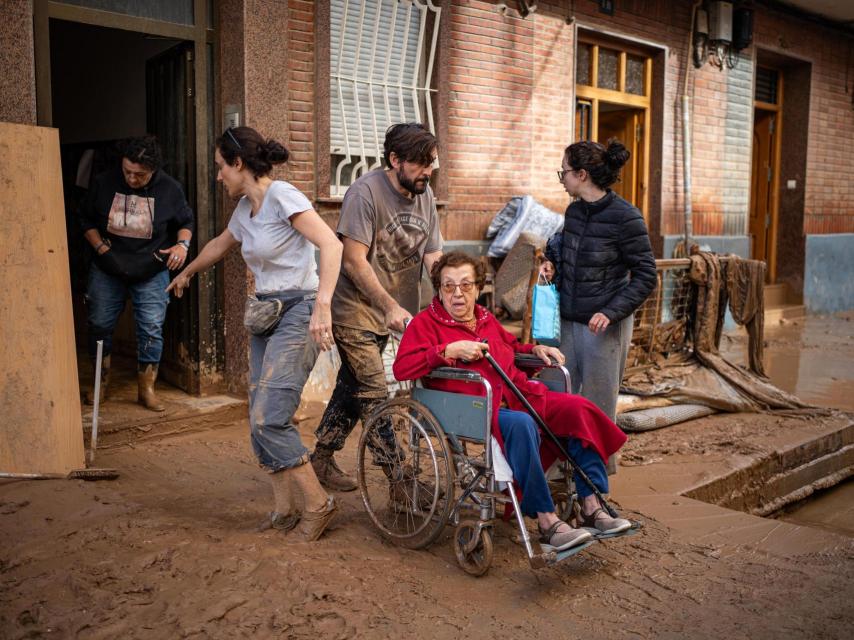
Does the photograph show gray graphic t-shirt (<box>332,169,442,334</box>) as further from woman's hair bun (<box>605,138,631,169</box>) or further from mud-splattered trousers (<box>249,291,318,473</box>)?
woman's hair bun (<box>605,138,631,169</box>)

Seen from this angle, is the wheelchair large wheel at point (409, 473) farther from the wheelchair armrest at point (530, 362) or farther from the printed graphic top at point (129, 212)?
the printed graphic top at point (129, 212)

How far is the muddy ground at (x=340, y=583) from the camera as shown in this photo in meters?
3.21

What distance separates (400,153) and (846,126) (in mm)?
11639

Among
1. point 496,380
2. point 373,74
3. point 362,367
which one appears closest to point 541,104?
point 373,74

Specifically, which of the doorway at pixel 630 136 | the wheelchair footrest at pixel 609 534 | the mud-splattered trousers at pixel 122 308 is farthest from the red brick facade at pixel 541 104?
the wheelchair footrest at pixel 609 534

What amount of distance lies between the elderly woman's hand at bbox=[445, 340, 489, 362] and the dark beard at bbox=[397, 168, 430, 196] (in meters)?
0.99

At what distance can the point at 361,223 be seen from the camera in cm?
418

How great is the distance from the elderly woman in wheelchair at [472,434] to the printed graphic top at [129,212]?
2.51m

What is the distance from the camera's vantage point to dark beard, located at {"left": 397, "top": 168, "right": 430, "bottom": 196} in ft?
13.9

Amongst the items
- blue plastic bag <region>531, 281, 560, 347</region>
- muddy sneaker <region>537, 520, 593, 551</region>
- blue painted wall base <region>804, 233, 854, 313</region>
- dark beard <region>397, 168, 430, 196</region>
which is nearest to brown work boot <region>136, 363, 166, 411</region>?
dark beard <region>397, 168, 430, 196</region>

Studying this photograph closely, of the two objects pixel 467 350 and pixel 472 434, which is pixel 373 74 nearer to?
pixel 467 350

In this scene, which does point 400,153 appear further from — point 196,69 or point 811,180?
point 811,180

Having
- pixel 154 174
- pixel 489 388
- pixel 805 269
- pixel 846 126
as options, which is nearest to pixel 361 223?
pixel 489 388

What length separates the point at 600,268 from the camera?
187 inches
